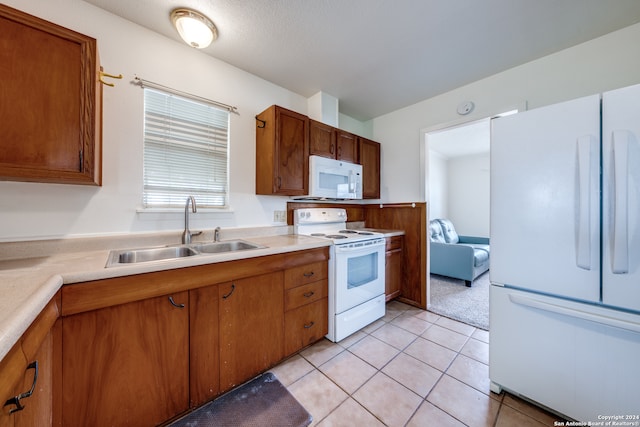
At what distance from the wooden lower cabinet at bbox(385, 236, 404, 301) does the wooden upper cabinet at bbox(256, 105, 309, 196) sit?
1.26m

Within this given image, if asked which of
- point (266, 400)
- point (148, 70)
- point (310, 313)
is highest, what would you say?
point (148, 70)

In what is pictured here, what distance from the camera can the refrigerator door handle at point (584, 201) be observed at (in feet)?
3.76

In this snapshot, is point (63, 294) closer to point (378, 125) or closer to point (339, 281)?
point (339, 281)

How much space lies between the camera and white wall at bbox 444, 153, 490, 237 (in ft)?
17.3

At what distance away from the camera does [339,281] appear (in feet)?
6.68

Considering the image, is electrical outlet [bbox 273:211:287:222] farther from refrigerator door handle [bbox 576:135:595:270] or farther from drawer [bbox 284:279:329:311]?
refrigerator door handle [bbox 576:135:595:270]

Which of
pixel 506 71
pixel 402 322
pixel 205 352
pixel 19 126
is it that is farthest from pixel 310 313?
pixel 506 71

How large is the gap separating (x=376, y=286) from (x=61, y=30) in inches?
112

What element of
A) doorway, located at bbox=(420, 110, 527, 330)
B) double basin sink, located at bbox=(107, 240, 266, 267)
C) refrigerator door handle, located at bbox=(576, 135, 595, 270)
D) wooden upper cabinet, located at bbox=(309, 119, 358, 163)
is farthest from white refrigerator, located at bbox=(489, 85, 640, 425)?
doorway, located at bbox=(420, 110, 527, 330)

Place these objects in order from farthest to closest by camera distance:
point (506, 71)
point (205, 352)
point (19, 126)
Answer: point (506, 71), point (205, 352), point (19, 126)

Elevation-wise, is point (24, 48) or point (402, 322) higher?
point (24, 48)

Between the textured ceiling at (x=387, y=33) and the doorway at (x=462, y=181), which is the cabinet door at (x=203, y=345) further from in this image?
the doorway at (x=462, y=181)

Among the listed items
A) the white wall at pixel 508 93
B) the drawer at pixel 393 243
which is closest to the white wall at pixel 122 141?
the drawer at pixel 393 243

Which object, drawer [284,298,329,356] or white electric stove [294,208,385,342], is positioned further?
white electric stove [294,208,385,342]
